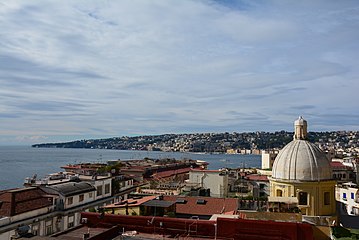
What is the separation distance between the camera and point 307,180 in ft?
103

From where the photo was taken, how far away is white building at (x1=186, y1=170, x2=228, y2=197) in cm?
4828

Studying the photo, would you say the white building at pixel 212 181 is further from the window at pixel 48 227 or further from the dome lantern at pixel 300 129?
the window at pixel 48 227

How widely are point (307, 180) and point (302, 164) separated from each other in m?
1.34

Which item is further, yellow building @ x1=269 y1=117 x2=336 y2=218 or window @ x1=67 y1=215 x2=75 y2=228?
window @ x1=67 y1=215 x2=75 y2=228

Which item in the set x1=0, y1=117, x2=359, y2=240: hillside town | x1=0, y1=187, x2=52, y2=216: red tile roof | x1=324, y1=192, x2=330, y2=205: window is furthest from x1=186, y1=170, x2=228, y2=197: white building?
x1=0, y1=187, x2=52, y2=216: red tile roof

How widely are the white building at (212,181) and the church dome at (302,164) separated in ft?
51.1

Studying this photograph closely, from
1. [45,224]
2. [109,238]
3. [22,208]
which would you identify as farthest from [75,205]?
[109,238]

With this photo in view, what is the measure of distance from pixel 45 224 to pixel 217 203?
46.1 feet

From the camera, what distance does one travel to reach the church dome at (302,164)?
31.4m

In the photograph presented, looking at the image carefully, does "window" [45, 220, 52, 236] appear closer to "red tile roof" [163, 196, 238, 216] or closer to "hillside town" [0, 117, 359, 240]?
"hillside town" [0, 117, 359, 240]

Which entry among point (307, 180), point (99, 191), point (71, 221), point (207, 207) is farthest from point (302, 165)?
point (99, 191)

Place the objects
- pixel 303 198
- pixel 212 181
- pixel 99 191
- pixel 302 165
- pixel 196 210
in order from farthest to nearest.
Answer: pixel 212 181
pixel 99 191
pixel 302 165
pixel 303 198
pixel 196 210

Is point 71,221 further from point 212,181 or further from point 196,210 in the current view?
point 212,181

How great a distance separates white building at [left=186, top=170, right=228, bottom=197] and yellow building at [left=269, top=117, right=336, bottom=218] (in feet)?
50.9
